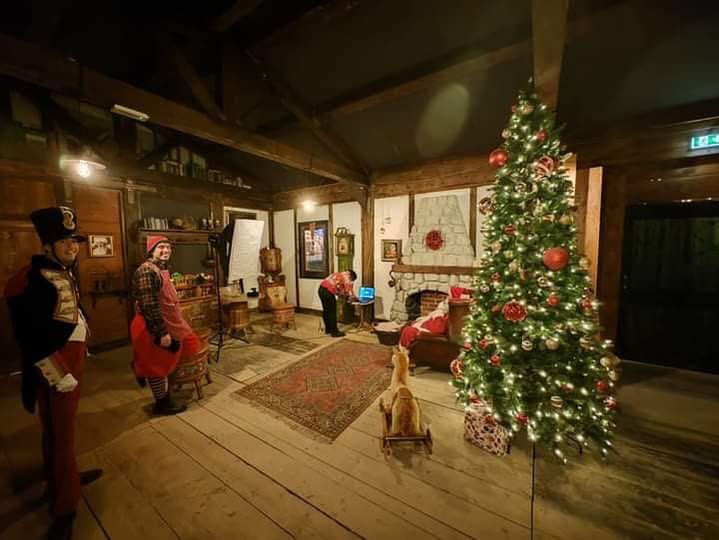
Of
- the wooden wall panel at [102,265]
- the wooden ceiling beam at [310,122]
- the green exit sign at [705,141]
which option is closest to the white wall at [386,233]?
the wooden ceiling beam at [310,122]

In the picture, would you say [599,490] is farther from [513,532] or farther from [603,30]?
[603,30]

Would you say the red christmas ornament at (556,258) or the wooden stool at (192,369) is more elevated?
the red christmas ornament at (556,258)

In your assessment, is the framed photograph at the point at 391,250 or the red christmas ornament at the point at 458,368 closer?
the red christmas ornament at the point at 458,368

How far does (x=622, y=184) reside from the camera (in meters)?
3.56

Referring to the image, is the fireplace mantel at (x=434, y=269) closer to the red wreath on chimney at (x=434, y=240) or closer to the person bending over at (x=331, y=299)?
the red wreath on chimney at (x=434, y=240)

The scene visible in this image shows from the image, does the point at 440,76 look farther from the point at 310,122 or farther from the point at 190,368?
the point at 190,368

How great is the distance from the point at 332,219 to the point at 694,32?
5056 mm

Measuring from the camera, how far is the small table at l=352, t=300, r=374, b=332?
516cm

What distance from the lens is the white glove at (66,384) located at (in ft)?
4.90

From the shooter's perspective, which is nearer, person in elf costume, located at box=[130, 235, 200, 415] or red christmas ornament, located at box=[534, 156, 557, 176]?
red christmas ornament, located at box=[534, 156, 557, 176]

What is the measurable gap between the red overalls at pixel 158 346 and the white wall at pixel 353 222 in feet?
11.8

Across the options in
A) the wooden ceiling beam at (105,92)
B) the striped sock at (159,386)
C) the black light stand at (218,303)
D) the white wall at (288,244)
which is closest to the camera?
the wooden ceiling beam at (105,92)

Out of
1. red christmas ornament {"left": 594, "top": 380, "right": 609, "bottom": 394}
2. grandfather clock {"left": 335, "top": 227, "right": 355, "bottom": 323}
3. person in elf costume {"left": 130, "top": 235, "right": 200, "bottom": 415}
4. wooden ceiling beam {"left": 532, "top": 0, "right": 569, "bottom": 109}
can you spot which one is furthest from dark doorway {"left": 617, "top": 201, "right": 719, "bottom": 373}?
person in elf costume {"left": 130, "top": 235, "right": 200, "bottom": 415}

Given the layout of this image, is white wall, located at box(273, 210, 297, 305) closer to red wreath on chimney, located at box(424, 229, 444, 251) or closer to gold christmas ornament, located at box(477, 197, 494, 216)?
red wreath on chimney, located at box(424, 229, 444, 251)
